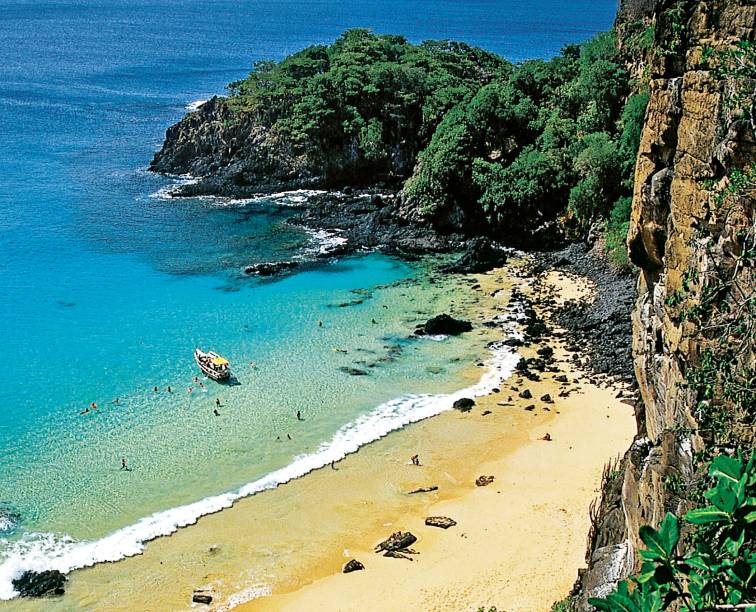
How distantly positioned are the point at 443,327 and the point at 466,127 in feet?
65.1

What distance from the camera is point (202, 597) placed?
22.3 meters

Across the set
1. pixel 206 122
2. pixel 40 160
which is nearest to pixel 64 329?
pixel 206 122

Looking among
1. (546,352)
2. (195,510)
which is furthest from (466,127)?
(195,510)

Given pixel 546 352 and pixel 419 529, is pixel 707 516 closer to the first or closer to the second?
pixel 419 529

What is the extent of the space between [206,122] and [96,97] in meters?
37.6

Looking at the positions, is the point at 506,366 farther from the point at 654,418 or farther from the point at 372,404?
the point at 654,418

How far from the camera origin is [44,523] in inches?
1038

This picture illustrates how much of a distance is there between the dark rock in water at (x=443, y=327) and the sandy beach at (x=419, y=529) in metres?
7.24

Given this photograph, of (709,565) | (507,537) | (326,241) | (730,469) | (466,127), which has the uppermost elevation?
(466,127)

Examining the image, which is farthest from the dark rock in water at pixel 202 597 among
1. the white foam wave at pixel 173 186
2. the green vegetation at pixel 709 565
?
the white foam wave at pixel 173 186

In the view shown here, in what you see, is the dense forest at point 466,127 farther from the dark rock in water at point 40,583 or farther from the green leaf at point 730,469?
the green leaf at point 730,469

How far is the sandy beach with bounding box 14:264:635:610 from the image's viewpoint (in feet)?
72.6

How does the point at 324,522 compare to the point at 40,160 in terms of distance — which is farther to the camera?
the point at 40,160

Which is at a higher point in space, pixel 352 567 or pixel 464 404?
pixel 464 404
